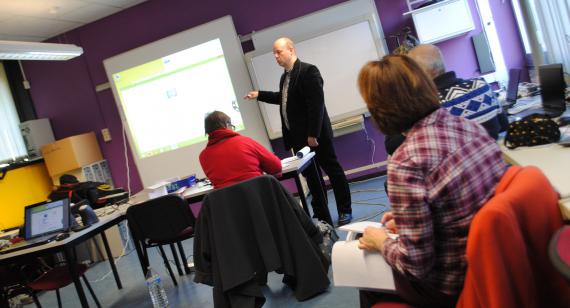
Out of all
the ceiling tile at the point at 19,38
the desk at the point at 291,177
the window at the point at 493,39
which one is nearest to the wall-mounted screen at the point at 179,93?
the ceiling tile at the point at 19,38

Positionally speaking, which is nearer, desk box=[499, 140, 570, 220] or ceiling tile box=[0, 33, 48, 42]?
desk box=[499, 140, 570, 220]

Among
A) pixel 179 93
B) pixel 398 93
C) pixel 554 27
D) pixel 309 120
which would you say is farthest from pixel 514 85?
pixel 179 93

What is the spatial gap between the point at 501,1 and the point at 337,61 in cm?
173

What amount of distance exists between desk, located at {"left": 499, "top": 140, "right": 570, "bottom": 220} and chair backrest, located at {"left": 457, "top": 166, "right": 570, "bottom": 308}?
0.18 meters

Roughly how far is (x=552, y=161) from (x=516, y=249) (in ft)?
2.72

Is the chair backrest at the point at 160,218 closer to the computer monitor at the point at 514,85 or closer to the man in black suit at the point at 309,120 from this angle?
the man in black suit at the point at 309,120

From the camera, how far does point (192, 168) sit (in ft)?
17.9

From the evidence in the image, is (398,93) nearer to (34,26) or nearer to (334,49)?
(334,49)

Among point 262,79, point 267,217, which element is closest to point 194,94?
point 262,79

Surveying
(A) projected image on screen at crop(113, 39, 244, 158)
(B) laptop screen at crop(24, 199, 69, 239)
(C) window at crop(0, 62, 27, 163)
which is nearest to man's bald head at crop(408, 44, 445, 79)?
(B) laptop screen at crop(24, 199, 69, 239)

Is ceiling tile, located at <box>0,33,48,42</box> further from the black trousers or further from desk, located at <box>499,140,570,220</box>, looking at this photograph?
desk, located at <box>499,140,570,220</box>

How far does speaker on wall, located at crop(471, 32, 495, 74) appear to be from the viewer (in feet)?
15.1

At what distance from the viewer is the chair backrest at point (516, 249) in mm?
902

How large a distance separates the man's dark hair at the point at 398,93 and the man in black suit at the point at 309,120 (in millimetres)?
2220
